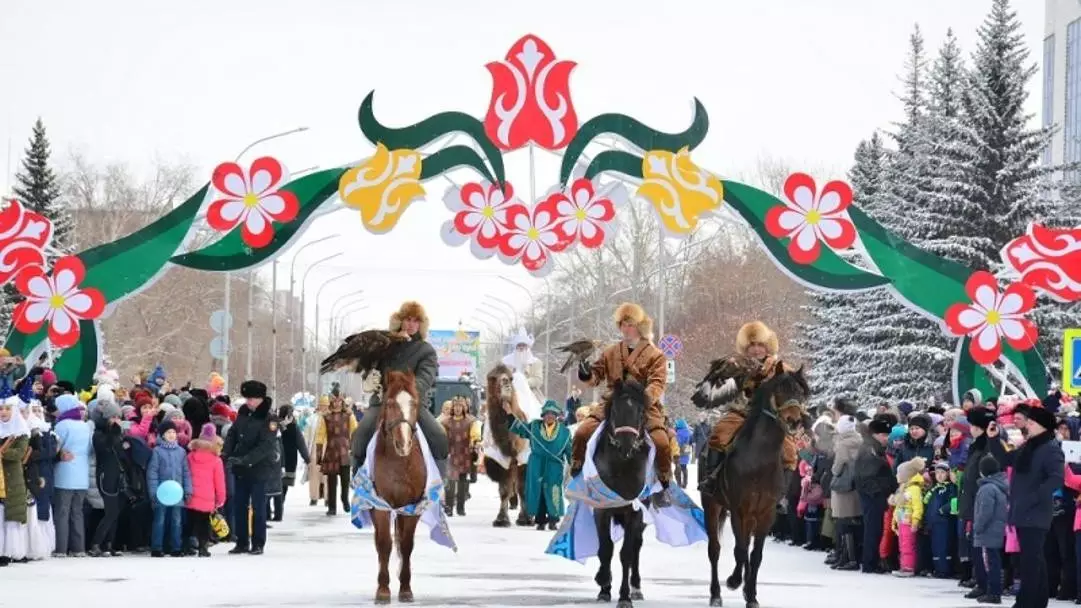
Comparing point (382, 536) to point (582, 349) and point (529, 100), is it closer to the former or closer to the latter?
point (582, 349)

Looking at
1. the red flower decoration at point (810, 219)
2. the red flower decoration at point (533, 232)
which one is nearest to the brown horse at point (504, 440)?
the red flower decoration at point (533, 232)

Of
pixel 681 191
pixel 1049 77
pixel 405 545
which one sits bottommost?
pixel 405 545

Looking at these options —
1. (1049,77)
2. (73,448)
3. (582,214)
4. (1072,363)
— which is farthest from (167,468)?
(1049,77)

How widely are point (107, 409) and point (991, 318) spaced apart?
1239cm

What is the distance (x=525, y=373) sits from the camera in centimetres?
2933

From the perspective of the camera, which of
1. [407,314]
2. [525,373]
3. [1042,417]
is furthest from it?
[525,373]

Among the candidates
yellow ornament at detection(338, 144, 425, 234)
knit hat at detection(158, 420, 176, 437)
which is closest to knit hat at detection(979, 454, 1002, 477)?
knit hat at detection(158, 420, 176, 437)

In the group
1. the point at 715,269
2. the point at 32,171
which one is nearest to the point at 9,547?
the point at 32,171

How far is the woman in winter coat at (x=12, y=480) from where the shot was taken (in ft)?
64.3

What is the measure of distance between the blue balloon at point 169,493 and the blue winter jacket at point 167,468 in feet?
0.62

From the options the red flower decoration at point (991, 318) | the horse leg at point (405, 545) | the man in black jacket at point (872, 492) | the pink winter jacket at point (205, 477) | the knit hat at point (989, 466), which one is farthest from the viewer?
the red flower decoration at point (991, 318)

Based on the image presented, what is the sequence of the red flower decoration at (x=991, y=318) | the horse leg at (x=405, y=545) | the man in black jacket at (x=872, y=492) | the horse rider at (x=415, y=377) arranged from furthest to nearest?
1. the red flower decoration at (x=991, y=318)
2. the man in black jacket at (x=872, y=492)
3. the horse rider at (x=415, y=377)
4. the horse leg at (x=405, y=545)

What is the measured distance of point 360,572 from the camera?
19344 mm

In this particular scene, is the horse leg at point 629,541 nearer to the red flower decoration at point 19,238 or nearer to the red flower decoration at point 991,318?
the red flower decoration at point 991,318
